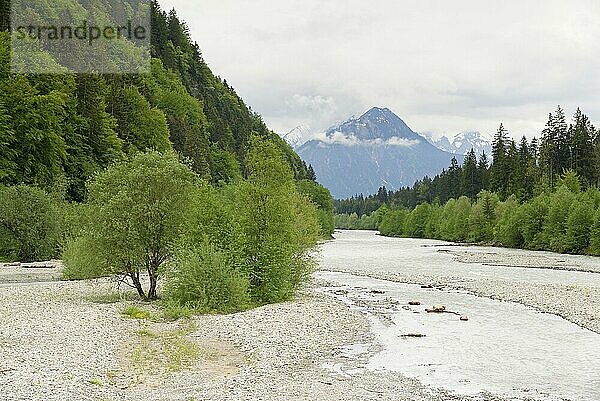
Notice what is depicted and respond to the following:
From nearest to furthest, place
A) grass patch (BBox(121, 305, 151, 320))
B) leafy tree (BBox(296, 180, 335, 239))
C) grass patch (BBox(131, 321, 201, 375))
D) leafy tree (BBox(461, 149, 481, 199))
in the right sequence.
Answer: grass patch (BBox(131, 321, 201, 375)) < grass patch (BBox(121, 305, 151, 320)) < leafy tree (BBox(296, 180, 335, 239)) < leafy tree (BBox(461, 149, 481, 199))

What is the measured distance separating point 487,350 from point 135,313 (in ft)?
47.6

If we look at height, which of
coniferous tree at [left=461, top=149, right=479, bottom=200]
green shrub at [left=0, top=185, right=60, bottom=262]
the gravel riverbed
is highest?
coniferous tree at [left=461, top=149, right=479, bottom=200]

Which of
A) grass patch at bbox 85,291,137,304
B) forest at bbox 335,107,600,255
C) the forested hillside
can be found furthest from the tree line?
grass patch at bbox 85,291,137,304

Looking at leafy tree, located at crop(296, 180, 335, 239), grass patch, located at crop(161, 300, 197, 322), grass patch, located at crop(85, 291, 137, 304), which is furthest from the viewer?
leafy tree, located at crop(296, 180, 335, 239)

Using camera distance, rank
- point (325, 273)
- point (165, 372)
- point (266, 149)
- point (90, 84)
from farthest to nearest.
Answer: point (90, 84) < point (325, 273) < point (266, 149) < point (165, 372)

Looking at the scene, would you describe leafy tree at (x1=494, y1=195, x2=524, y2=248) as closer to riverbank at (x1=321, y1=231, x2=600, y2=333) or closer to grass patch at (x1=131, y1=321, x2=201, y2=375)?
riverbank at (x1=321, y1=231, x2=600, y2=333)

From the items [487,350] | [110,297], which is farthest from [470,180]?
[487,350]

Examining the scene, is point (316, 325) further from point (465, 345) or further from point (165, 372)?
point (165, 372)

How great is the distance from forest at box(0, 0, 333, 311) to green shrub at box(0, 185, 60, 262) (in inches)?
3.5

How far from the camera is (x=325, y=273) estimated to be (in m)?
58.6

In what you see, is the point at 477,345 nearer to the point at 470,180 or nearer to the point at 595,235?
the point at 595,235

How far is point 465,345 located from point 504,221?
8384cm

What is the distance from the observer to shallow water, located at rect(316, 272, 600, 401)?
19266 mm

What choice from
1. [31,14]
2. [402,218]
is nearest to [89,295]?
[31,14]
